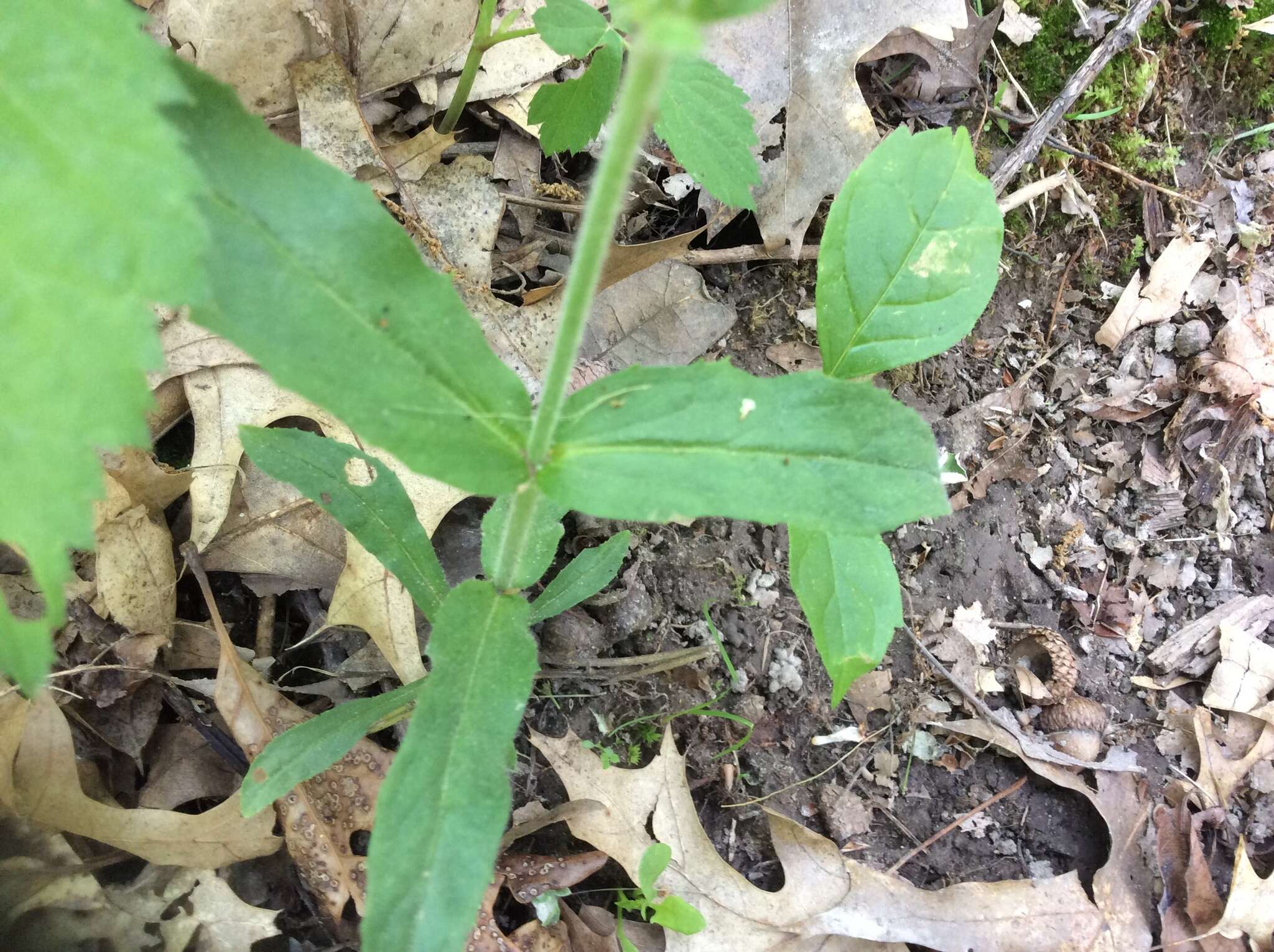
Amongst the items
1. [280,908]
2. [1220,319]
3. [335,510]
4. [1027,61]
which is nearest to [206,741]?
[280,908]

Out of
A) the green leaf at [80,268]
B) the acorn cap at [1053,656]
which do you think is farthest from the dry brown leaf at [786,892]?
the green leaf at [80,268]

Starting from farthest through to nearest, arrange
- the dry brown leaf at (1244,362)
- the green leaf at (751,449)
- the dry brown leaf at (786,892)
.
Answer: the dry brown leaf at (1244,362) < the dry brown leaf at (786,892) < the green leaf at (751,449)

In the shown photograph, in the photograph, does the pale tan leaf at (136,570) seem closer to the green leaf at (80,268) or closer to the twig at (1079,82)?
the green leaf at (80,268)

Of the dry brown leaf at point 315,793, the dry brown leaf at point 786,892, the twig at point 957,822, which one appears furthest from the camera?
the twig at point 957,822

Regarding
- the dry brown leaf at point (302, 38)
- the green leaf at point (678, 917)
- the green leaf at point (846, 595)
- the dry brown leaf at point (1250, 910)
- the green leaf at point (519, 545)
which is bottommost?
the dry brown leaf at point (1250, 910)

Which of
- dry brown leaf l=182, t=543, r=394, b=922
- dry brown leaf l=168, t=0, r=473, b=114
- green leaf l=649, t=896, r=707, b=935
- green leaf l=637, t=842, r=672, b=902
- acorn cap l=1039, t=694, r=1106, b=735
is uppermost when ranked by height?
dry brown leaf l=168, t=0, r=473, b=114

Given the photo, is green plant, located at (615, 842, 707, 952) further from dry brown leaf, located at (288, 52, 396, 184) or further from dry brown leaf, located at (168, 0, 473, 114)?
dry brown leaf, located at (168, 0, 473, 114)

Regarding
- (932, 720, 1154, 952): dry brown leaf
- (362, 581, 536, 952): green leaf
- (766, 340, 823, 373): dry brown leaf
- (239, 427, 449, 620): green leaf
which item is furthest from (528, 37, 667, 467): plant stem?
(932, 720, 1154, 952): dry brown leaf
